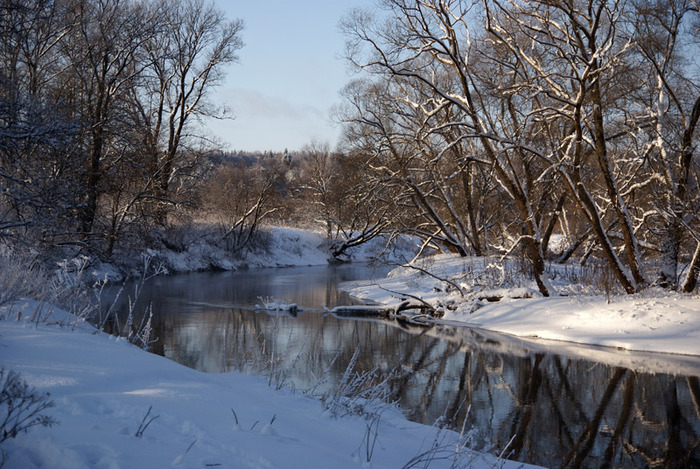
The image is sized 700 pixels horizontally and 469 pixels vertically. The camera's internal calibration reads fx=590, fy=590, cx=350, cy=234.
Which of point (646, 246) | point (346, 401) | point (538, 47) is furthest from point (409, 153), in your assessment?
point (346, 401)

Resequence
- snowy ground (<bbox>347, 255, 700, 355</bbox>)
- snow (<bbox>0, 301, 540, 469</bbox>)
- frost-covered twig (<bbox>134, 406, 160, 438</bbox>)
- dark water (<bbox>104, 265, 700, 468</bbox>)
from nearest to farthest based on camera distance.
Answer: snow (<bbox>0, 301, 540, 469</bbox>), frost-covered twig (<bbox>134, 406, 160, 438</bbox>), dark water (<bbox>104, 265, 700, 468</bbox>), snowy ground (<bbox>347, 255, 700, 355</bbox>)

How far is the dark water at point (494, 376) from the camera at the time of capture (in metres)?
6.50

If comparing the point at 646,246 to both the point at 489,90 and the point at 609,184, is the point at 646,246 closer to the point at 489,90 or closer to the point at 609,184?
the point at 609,184

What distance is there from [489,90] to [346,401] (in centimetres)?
1373

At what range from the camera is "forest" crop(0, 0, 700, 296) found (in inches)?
478

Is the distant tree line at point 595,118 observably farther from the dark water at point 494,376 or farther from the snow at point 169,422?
the snow at point 169,422

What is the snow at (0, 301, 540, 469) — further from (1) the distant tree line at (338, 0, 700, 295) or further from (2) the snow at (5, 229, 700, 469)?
(1) the distant tree line at (338, 0, 700, 295)

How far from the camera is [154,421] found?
145 inches

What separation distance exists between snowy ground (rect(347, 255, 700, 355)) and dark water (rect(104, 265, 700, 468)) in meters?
0.58

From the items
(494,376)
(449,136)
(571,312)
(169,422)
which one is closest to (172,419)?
(169,422)

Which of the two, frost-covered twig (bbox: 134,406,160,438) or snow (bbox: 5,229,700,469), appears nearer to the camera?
snow (bbox: 5,229,700,469)

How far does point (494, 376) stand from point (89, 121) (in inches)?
344

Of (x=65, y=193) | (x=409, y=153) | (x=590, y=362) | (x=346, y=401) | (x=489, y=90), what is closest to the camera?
(x=346, y=401)

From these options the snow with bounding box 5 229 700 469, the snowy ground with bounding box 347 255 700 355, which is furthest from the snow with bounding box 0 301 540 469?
the snowy ground with bounding box 347 255 700 355
